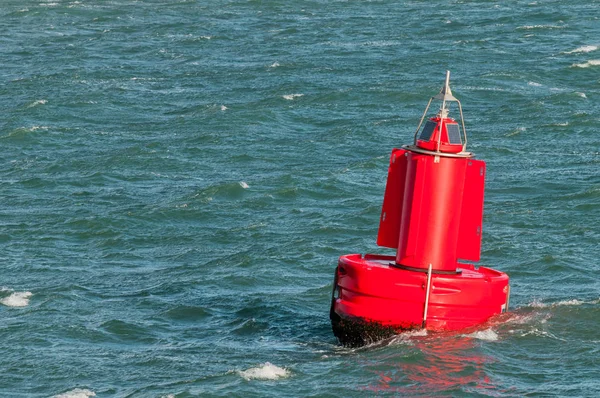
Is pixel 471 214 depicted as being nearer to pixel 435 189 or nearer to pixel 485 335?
pixel 435 189

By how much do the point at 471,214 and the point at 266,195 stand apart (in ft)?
40.3

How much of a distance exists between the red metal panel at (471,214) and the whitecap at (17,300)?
7.28m

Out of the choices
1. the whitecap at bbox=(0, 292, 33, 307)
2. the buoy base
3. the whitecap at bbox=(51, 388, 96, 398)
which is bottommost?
the whitecap at bbox=(0, 292, 33, 307)

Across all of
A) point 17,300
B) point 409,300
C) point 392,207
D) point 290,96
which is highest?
point 392,207

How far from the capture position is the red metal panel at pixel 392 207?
61.5 feet

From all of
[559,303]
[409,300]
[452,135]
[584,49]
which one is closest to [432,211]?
[452,135]

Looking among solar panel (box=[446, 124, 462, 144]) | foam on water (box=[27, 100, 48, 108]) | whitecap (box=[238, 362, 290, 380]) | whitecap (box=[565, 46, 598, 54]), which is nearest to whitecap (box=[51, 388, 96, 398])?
whitecap (box=[238, 362, 290, 380])

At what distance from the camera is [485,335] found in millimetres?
18047

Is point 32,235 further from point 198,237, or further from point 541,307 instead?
point 541,307

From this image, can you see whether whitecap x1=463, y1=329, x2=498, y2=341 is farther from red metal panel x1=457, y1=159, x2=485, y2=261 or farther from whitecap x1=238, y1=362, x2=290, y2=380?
whitecap x1=238, y1=362, x2=290, y2=380

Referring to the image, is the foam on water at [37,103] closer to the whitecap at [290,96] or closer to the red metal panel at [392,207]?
the whitecap at [290,96]

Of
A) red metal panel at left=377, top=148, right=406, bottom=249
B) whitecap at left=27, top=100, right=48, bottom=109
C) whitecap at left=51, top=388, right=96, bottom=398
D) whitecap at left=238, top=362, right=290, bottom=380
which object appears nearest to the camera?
whitecap at left=51, top=388, right=96, bottom=398

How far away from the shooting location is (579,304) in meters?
19.9

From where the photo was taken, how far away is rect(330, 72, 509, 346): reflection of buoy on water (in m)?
17.7
